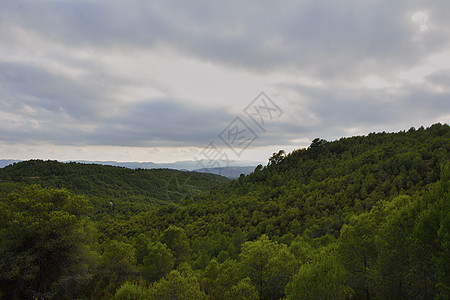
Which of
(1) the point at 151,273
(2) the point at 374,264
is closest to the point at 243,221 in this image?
(1) the point at 151,273

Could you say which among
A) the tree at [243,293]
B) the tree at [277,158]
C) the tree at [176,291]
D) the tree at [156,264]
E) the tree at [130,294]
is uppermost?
the tree at [277,158]

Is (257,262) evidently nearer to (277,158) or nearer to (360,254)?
(360,254)

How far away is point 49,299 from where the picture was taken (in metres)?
16.5

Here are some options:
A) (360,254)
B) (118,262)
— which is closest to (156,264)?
(118,262)

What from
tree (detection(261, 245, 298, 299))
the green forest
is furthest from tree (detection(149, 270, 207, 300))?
tree (detection(261, 245, 298, 299))

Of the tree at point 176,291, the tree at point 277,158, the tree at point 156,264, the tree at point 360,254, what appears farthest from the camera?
the tree at point 277,158

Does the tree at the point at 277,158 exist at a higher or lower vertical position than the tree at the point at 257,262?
higher

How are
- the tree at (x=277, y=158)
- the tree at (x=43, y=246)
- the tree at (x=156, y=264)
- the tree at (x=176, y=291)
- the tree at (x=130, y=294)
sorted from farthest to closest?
1. the tree at (x=277, y=158)
2. the tree at (x=156, y=264)
3. the tree at (x=43, y=246)
4. the tree at (x=130, y=294)
5. the tree at (x=176, y=291)

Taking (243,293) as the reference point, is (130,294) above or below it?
below

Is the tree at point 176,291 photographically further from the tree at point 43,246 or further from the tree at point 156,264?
the tree at point 156,264

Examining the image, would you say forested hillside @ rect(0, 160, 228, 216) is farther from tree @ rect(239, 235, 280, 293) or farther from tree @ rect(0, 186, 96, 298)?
tree @ rect(239, 235, 280, 293)

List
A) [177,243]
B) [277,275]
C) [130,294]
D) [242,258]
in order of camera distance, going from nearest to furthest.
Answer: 1. [130,294]
2. [277,275]
3. [242,258]
4. [177,243]

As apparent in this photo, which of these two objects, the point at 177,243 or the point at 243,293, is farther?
the point at 177,243

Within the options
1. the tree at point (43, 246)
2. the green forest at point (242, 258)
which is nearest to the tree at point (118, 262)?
the green forest at point (242, 258)
